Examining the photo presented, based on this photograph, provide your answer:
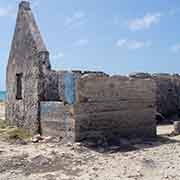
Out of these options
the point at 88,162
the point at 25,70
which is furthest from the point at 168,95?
the point at 88,162

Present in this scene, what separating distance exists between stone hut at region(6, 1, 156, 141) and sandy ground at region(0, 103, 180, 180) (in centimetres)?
74

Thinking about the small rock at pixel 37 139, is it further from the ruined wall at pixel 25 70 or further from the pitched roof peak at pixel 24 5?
the pitched roof peak at pixel 24 5

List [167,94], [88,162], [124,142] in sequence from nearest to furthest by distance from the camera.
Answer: [88,162]
[124,142]
[167,94]

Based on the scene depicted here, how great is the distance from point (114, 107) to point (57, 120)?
1.89 meters

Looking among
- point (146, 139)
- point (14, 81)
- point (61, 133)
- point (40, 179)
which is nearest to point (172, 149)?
point (146, 139)

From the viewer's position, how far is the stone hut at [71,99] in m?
9.75

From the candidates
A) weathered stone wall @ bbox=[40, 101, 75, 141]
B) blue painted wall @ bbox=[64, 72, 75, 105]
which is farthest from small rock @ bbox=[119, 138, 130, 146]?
blue painted wall @ bbox=[64, 72, 75, 105]

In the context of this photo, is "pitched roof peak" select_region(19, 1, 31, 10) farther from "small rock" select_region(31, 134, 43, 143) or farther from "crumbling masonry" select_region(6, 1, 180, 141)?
"small rock" select_region(31, 134, 43, 143)

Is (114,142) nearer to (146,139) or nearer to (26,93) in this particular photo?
(146,139)

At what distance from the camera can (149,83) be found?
11461 millimetres

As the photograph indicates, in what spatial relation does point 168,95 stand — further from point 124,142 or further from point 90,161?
point 90,161

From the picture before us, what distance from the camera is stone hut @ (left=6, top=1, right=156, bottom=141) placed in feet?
32.0

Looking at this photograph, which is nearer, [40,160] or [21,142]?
[40,160]

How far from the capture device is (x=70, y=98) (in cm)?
970
